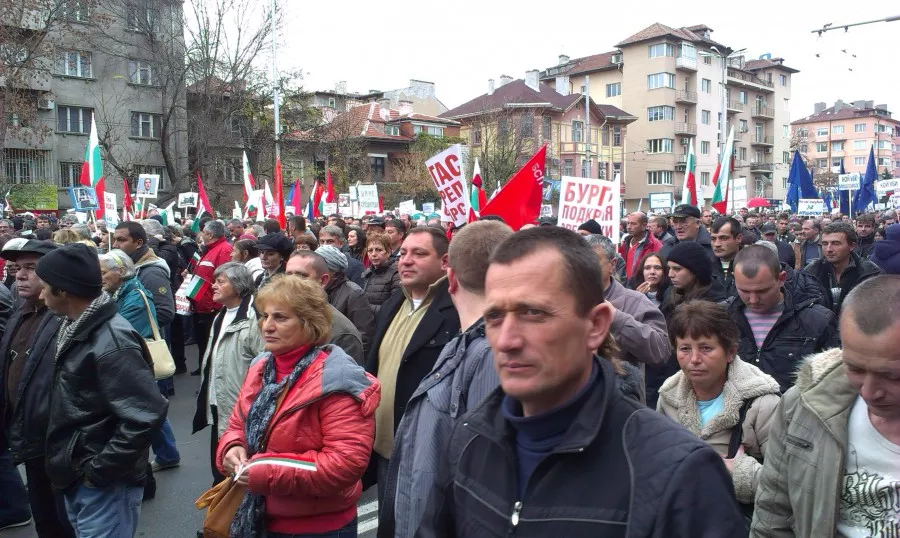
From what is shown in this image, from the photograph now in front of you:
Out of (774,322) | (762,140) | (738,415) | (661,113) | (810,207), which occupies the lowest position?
(738,415)

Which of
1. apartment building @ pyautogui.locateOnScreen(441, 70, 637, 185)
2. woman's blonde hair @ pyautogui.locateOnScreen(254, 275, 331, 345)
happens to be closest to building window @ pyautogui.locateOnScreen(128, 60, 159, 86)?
apartment building @ pyautogui.locateOnScreen(441, 70, 637, 185)

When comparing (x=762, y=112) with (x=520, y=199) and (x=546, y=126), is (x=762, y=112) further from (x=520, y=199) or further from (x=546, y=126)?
(x=520, y=199)

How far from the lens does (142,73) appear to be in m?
42.6

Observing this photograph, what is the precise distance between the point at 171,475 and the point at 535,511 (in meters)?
5.68

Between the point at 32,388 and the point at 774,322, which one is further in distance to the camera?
the point at 774,322

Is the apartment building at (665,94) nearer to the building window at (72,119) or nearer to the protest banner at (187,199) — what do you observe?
the building window at (72,119)

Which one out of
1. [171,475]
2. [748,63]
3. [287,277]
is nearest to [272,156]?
[171,475]

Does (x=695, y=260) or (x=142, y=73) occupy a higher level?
(x=142, y=73)

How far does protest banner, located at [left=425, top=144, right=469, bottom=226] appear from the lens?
332 inches

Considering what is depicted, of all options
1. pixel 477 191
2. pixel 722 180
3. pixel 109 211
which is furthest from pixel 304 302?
pixel 722 180

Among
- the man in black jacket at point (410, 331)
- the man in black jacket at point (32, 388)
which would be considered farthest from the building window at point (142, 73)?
the man in black jacket at point (410, 331)

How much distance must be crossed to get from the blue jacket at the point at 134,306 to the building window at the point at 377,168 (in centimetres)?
5188

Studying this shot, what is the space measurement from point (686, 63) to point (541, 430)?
72753 mm

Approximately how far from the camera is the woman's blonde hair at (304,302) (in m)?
3.54
